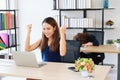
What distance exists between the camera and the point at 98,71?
2242 millimetres

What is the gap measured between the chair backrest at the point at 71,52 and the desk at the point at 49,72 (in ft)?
2.35

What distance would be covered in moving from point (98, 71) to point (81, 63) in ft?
0.97

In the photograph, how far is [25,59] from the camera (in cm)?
235

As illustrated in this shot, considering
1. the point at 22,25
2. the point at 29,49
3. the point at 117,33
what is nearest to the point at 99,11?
the point at 117,33

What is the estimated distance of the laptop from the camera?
90.0 inches

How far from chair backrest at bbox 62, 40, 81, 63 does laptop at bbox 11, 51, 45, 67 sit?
0.81 meters

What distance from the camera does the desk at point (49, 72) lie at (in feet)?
6.69

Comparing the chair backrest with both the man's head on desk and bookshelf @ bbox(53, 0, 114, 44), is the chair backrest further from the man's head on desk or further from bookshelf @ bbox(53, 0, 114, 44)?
bookshelf @ bbox(53, 0, 114, 44)

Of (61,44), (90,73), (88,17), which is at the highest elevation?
(88,17)

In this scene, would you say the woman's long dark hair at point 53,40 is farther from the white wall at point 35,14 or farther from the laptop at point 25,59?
the white wall at point 35,14

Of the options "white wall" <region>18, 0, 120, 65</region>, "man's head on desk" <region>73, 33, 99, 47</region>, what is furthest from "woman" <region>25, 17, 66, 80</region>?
"white wall" <region>18, 0, 120, 65</region>

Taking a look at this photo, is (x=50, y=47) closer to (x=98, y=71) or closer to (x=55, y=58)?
(x=55, y=58)

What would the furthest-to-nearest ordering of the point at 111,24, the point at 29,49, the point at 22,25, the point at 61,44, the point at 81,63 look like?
the point at 22,25 < the point at 111,24 < the point at 29,49 < the point at 61,44 < the point at 81,63

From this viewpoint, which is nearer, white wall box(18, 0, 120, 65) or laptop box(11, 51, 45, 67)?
laptop box(11, 51, 45, 67)
